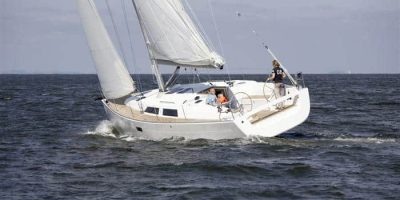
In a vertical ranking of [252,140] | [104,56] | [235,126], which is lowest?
[252,140]

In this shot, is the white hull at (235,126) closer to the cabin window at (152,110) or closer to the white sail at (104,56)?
the cabin window at (152,110)

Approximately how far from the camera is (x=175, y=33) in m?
26.0

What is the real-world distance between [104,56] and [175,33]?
3481 mm

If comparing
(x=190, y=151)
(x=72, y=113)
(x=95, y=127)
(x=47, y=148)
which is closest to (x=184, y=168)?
(x=190, y=151)

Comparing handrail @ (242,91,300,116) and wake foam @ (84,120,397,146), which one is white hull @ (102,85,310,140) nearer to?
handrail @ (242,91,300,116)

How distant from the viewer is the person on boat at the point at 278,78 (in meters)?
25.5

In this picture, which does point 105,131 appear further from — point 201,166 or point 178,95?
point 201,166

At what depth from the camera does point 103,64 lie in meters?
27.6

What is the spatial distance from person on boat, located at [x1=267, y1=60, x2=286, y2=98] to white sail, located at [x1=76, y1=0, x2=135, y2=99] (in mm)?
6535

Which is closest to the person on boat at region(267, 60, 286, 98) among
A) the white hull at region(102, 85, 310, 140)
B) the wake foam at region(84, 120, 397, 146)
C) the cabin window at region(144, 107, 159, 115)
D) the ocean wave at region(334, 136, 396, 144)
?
the white hull at region(102, 85, 310, 140)

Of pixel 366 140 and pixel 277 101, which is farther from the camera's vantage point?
pixel 366 140

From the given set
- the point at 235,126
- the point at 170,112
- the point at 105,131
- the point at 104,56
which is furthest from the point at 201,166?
the point at 105,131

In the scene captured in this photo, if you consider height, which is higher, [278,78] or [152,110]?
[278,78]

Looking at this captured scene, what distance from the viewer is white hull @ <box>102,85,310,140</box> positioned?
73.8 feet
